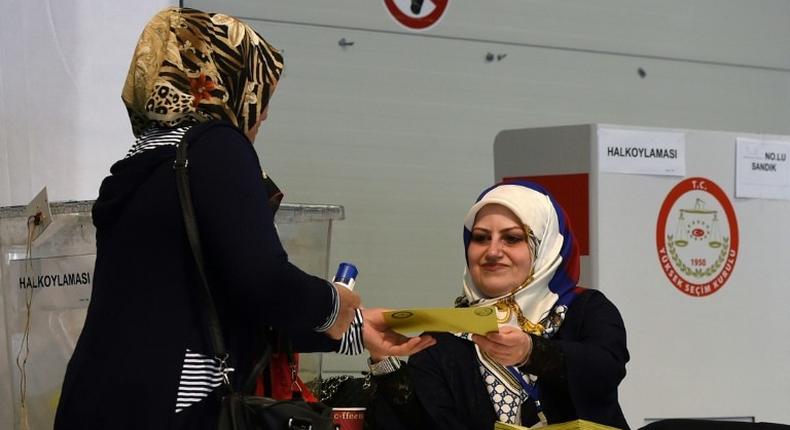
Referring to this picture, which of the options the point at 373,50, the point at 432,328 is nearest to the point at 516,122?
the point at 373,50

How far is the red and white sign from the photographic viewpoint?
17.6ft

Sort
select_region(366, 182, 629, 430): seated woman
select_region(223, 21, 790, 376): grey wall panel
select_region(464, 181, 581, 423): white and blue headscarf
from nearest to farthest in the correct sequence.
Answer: select_region(366, 182, 629, 430): seated woman, select_region(464, 181, 581, 423): white and blue headscarf, select_region(223, 21, 790, 376): grey wall panel

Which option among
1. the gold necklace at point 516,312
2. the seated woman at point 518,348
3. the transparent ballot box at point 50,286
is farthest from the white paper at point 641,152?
the transparent ballot box at point 50,286

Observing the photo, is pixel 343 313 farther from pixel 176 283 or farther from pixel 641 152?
pixel 641 152

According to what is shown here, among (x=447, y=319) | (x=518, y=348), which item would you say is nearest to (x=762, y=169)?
(x=518, y=348)

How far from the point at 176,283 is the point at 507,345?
1078 mm

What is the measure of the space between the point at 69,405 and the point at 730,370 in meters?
2.73

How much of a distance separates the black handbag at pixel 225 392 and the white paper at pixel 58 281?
4.26ft

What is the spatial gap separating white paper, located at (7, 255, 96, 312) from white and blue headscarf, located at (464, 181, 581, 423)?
3.58 feet

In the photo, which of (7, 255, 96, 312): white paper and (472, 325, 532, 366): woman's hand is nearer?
(472, 325, 532, 366): woman's hand

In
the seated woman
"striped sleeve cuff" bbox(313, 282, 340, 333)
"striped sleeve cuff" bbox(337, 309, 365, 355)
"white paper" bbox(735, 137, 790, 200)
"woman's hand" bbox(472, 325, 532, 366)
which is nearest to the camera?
"striped sleeve cuff" bbox(313, 282, 340, 333)

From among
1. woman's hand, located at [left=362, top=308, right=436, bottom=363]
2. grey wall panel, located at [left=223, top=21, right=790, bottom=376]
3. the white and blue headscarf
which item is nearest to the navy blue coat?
woman's hand, located at [left=362, top=308, right=436, bottom=363]

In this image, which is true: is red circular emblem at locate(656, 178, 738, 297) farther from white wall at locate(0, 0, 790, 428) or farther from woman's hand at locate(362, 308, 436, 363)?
woman's hand at locate(362, 308, 436, 363)

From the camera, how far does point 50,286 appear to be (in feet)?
10.9
